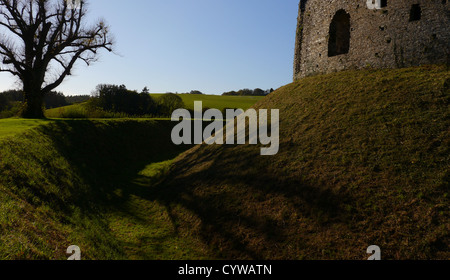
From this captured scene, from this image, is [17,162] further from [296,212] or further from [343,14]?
[343,14]

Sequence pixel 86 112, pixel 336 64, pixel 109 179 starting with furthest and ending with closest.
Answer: pixel 86 112, pixel 336 64, pixel 109 179

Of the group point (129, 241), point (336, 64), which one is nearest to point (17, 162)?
point (129, 241)

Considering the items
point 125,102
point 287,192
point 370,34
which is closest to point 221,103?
point 125,102

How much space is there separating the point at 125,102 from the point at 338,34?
29817mm

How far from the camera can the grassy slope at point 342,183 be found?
6883mm

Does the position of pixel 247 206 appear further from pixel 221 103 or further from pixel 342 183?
pixel 221 103

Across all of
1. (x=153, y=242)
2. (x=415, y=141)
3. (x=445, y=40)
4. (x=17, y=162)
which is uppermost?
(x=445, y=40)

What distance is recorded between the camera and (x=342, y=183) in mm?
8531

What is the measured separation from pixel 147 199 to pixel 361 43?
50.4 feet

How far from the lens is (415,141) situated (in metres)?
8.90

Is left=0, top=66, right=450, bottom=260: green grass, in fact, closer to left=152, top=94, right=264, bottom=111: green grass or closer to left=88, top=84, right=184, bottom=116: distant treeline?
left=88, top=84, right=184, bottom=116: distant treeline

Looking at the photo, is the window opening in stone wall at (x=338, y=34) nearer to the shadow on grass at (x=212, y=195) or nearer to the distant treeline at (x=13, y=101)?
the shadow on grass at (x=212, y=195)

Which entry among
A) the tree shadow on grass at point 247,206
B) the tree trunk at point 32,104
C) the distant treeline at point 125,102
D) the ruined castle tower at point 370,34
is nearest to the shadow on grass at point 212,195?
the tree shadow on grass at point 247,206
